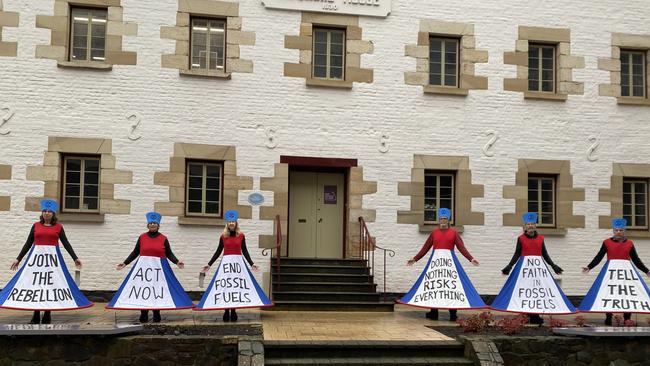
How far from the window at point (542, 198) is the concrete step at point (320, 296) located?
4.20 metres

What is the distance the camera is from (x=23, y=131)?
12.1m

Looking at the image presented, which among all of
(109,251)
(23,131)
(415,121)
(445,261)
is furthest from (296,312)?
(23,131)

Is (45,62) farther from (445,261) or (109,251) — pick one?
(445,261)

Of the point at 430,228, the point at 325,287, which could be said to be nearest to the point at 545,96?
the point at 430,228

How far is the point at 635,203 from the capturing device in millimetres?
14078

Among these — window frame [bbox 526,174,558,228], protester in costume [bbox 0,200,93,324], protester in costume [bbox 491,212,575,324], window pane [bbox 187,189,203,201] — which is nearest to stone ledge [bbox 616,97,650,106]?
window frame [bbox 526,174,558,228]

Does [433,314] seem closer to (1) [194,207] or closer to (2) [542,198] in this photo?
(2) [542,198]

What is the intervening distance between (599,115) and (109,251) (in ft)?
33.3

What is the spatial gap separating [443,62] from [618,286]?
18.4ft

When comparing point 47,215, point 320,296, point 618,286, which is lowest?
point 320,296

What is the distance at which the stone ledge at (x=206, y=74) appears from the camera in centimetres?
1262

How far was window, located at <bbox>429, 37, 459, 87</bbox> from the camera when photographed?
44.9ft

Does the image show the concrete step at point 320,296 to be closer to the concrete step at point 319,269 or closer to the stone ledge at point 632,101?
the concrete step at point 319,269

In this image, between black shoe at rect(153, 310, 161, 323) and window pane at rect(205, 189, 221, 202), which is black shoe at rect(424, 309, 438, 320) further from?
window pane at rect(205, 189, 221, 202)
